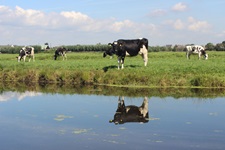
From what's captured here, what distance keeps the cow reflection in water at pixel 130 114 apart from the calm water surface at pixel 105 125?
0.23m

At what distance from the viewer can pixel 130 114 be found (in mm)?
14508

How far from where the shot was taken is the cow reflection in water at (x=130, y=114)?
13414mm

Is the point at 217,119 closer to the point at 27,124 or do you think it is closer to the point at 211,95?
the point at 211,95

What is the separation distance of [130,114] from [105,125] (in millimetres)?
2187

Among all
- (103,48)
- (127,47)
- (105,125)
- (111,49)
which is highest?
(103,48)

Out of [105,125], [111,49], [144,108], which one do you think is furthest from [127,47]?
[105,125]

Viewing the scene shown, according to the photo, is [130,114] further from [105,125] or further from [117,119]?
[105,125]

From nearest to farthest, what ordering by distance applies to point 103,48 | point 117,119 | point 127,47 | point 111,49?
1. point 117,119
2. point 127,47
3. point 111,49
4. point 103,48

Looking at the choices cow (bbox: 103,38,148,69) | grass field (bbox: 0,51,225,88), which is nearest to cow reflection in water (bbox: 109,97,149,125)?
grass field (bbox: 0,51,225,88)

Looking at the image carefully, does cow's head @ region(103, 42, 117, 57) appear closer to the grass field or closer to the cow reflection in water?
the grass field

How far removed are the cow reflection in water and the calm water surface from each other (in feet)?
0.75

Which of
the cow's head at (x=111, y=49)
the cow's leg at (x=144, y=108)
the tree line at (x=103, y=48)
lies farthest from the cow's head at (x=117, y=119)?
the tree line at (x=103, y=48)

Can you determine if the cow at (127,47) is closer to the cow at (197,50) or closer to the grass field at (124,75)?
the grass field at (124,75)

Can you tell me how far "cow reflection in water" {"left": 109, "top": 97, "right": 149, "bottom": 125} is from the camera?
13.4m
